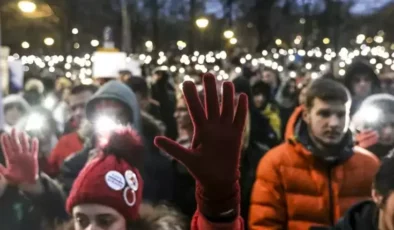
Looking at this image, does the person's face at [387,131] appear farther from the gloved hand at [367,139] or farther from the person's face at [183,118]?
the person's face at [183,118]

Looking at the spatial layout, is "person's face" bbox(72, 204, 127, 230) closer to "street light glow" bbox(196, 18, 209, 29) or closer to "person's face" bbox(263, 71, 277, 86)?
"person's face" bbox(263, 71, 277, 86)

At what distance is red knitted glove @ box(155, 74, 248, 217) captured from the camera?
99 centimetres

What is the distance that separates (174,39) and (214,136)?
23.7 ft

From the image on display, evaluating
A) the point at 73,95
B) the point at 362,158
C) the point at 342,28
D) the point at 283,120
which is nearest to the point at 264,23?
the point at 283,120

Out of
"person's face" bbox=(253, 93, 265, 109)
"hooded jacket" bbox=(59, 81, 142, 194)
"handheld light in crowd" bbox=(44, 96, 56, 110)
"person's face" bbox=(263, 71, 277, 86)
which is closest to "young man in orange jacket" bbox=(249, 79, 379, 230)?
"hooded jacket" bbox=(59, 81, 142, 194)

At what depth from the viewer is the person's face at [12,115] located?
84.2 inches

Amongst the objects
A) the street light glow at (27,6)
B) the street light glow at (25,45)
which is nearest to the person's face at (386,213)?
the street light glow at (27,6)

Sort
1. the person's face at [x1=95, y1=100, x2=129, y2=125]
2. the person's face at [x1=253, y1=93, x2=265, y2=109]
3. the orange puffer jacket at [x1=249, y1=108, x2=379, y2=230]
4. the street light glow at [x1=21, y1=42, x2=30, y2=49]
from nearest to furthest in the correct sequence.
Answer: the orange puffer jacket at [x1=249, y1=108, x2=379, y2=230], the person's face at [x1=95, y1=100, x2=129, y2=125], the person's face at [x1=253, y1=93, x2=265, y2=109], the street light glow at [x1=21, y1=42, x2=30, y2=49]

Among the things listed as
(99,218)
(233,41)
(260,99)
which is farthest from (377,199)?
(233,41)

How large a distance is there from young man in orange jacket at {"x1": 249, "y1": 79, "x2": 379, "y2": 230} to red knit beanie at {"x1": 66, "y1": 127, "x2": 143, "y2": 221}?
29cm

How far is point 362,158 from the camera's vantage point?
1580 millimetres

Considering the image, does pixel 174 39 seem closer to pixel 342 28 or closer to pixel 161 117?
pixel 342 28

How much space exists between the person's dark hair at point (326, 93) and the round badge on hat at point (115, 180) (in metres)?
0.48

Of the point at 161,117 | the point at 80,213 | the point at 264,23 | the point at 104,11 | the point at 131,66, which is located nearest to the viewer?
the point at 80,213
